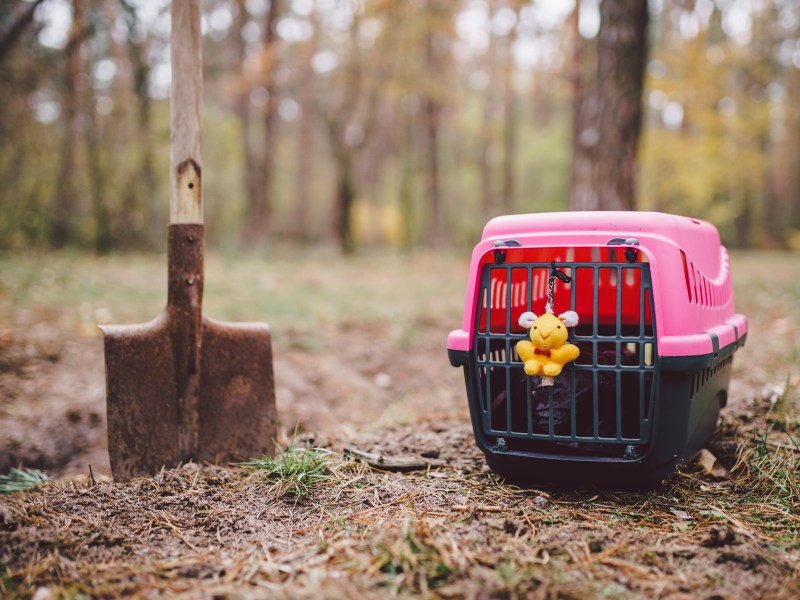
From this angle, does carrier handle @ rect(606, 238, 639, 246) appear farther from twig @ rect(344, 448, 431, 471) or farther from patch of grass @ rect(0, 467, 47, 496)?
patch of grass @ rect(0, 467, 47, 496)

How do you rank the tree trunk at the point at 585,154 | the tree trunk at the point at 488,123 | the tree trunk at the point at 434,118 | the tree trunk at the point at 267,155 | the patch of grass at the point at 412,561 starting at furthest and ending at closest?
the tree trunk at the point at 488,123, the tree trunk at the point at 434,118, the tree trunk at the point at 267,155, the tree trunk at the point at 585,154, the patch of grass at the point at 412,561

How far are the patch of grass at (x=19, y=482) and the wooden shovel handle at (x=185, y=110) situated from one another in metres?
1.03

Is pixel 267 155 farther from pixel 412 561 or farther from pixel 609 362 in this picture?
pixel 412 561

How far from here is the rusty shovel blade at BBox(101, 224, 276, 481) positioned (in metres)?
2.10

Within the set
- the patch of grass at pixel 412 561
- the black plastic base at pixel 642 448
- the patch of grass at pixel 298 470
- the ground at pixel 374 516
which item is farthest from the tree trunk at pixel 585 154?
the patch of grass at pixel 412 561

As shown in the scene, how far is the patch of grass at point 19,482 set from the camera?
201 centimetres

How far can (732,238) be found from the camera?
2097 centimetres

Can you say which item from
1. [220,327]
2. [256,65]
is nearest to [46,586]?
[220,327]

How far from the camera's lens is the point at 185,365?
2.21 m

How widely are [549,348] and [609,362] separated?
0.42 metres

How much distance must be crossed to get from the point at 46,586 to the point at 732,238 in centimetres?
2344

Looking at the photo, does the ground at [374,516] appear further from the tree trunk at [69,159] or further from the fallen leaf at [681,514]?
the tree trunk at [69,159]

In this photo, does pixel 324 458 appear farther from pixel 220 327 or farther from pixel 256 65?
pixel 256 65

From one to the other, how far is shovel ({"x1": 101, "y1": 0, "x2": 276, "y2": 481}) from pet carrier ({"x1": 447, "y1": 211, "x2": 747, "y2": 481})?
922 millimetres
